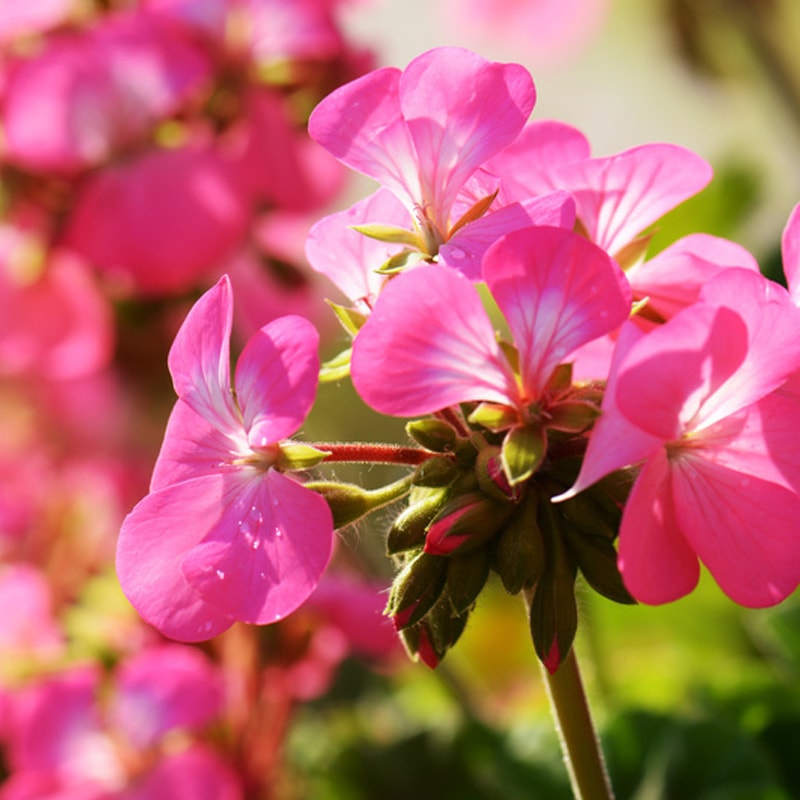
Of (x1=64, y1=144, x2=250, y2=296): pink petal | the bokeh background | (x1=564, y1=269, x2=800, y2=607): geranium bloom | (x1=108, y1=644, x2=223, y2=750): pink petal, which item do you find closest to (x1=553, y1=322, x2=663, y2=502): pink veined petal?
(x1=564, y1=269, x2=800, y2=607): geranium bloom

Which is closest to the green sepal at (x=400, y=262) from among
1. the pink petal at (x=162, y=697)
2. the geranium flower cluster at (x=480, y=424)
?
the geranium flower cluster at (x=480, y=424)

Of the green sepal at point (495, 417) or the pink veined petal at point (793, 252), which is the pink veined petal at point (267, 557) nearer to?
the green sepal at point (495, 417)

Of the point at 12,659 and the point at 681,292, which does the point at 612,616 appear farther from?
the point at 681,292

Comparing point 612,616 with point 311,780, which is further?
point 612,616

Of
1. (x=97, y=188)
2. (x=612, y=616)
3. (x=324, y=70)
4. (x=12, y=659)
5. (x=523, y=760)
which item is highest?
(x=324, y=70)

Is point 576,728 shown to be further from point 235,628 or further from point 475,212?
point 235,628

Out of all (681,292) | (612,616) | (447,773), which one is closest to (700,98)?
(612,616)

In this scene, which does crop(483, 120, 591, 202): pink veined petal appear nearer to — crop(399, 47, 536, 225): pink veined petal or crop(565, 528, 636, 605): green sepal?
crop(399, 47, 536, 225): pink veined petal
